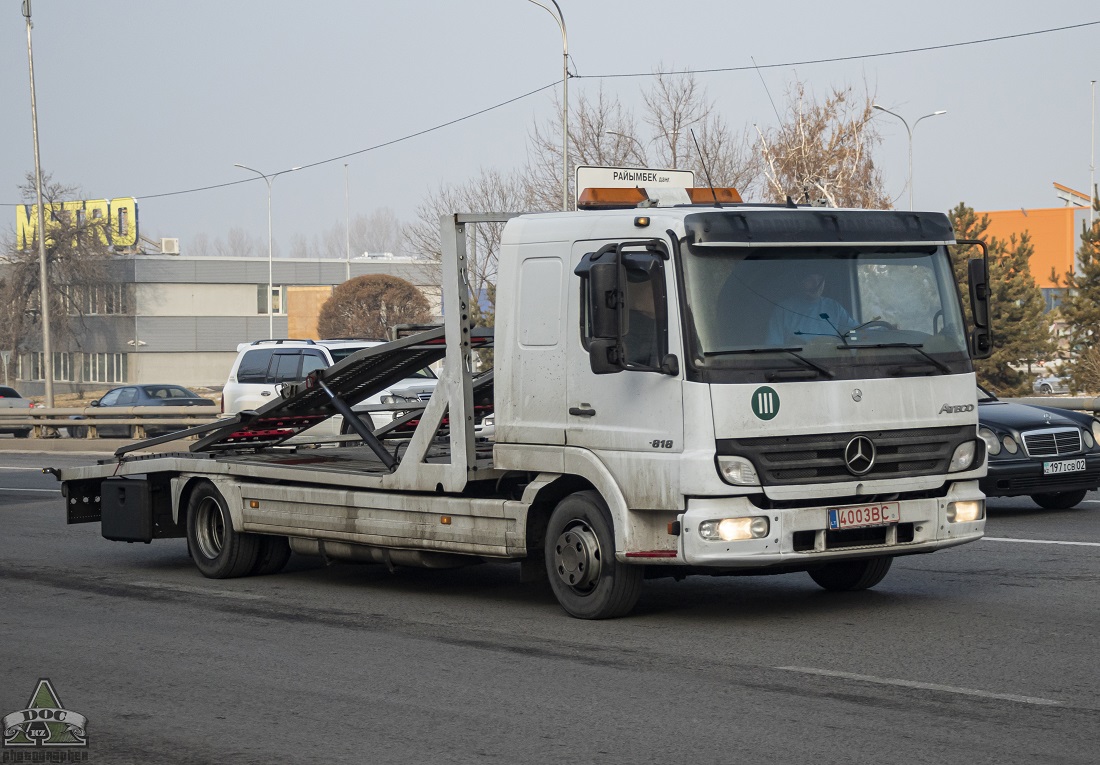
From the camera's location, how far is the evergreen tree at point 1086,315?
33.0 m

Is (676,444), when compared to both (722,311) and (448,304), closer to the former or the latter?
(722,311)

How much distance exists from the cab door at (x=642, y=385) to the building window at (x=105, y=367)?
75838 mm

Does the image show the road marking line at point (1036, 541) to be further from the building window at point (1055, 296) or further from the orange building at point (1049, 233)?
the orange building at point (1049, 233)

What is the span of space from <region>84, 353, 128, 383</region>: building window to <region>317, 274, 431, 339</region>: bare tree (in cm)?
2438

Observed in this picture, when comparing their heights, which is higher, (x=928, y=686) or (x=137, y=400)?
(x=137, y=400)

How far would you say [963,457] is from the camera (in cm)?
858

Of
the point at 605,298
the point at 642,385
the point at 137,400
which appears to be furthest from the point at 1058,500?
the point at 137,400

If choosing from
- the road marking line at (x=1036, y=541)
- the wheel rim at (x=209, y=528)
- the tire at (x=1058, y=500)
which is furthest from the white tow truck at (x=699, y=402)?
the tire at (x=1058, y=500)

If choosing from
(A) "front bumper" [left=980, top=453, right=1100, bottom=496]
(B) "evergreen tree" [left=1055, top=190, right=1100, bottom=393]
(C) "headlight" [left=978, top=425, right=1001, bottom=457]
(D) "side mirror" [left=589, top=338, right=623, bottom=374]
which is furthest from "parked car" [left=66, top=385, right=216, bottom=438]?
(D) "side mirror" [left=589, top=338, right=623, bottom=374]

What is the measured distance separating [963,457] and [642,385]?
6.72ft

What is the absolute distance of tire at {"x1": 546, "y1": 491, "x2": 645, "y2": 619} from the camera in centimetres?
839

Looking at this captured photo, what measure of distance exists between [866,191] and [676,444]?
36764mm

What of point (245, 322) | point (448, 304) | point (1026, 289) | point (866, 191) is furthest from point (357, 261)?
point (448, 304)

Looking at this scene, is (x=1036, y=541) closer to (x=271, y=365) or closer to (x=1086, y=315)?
(x=271, y=365)
